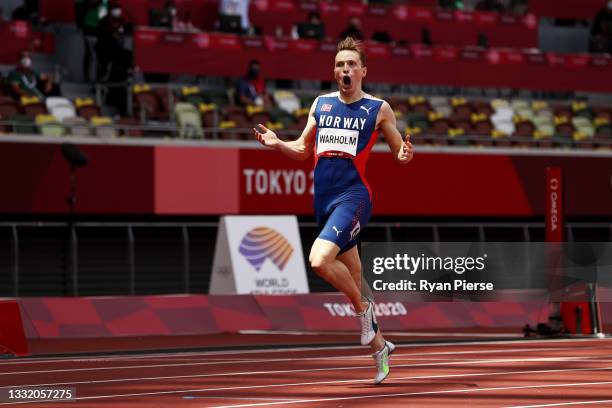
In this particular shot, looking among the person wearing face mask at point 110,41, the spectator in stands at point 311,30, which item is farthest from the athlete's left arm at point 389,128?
the spectator in stands at point 311,30

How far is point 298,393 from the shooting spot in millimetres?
10016

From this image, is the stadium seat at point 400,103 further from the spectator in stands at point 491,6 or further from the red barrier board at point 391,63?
the spectator in stands at point 491,6

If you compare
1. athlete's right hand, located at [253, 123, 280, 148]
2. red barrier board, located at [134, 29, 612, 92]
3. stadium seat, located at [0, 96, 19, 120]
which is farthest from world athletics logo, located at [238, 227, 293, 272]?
athlete's right hand, located at [253, 123, 280, 148]

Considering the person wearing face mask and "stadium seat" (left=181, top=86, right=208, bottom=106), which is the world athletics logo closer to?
"stadium seat" (left=181, top=86, right=208, bottom=106)

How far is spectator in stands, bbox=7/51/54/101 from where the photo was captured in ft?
79.0

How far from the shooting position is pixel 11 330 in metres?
14.5

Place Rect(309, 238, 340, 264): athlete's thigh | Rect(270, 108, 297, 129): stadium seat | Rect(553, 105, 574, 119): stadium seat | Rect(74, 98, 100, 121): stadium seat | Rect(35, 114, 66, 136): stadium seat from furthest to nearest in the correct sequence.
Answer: Rect(553, 105, 574, 119): stadium seat
Rect(270, 108, 297, 129): stadium seat
Rect(74, 98, 100, 121): stadium seat
Rect(35, 114, 66, 136): stadium seat
Rect(309, 238, 340, 264): athlete's thigh

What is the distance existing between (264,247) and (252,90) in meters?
7.29

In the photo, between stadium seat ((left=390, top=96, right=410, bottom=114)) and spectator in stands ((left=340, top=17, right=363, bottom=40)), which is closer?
stadium seat ((left=390, top=96, right=410, bottom=114))

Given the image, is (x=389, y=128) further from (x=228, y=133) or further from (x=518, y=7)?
(x=518, y=7)

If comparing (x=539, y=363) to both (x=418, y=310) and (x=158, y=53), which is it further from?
(x=158, y=53)

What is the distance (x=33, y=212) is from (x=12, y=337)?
27.8 ft

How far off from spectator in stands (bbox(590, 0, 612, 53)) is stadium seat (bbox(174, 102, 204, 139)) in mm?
12998

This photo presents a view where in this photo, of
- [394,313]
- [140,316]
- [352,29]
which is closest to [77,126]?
[140,316]
